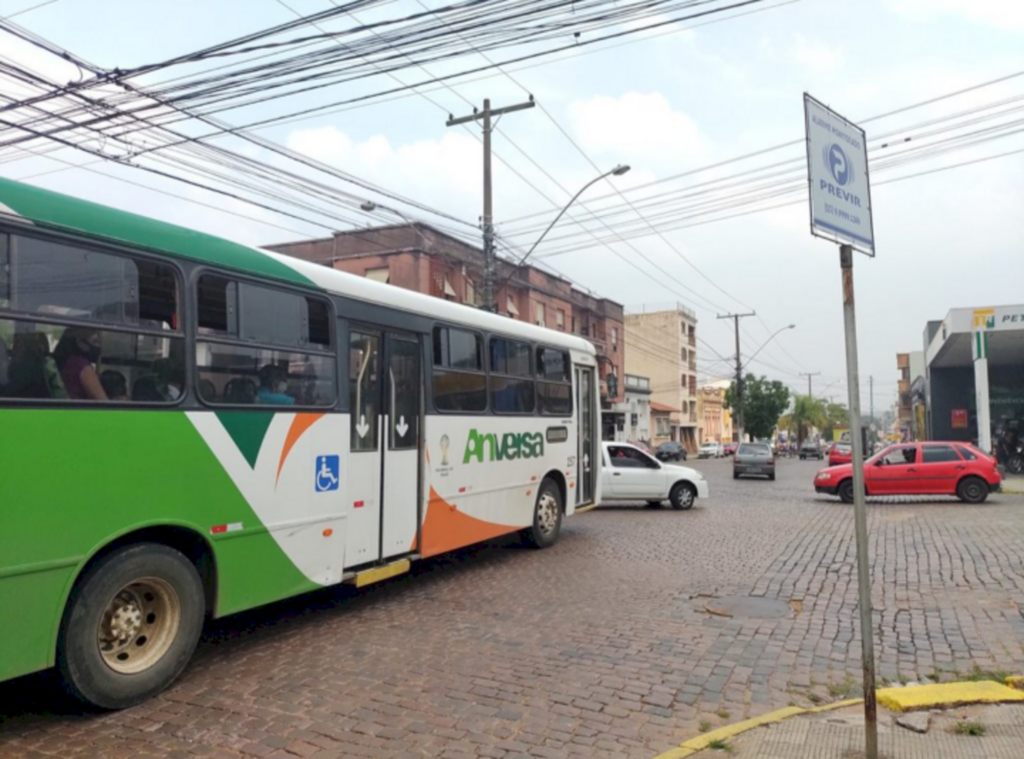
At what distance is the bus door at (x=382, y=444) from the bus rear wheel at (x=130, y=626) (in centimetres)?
182

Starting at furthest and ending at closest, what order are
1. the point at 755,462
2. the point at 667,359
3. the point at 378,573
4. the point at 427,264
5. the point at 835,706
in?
the point at 667,359, the point at 427,264, the point at 755,462, the point at 378,573, the point at 835,706

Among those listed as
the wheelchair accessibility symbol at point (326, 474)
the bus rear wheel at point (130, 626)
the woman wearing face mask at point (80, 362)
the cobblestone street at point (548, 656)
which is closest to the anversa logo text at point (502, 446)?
the cobblestone street at point (548, 656)

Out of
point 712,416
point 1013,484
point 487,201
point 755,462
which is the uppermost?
point 487,201

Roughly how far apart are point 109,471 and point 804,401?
95.3 metres

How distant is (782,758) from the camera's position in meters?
4.01

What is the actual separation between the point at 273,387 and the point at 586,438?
23.3ft

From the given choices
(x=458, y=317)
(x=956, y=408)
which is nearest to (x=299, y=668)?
(x=458, y=317)

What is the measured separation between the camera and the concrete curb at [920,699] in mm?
4461

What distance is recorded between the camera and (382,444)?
24.1 ft

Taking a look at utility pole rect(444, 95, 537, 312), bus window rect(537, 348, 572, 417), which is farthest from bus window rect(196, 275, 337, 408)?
utility pole rect(444, 95, 537, 312)

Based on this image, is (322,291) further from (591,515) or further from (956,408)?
(956,408)

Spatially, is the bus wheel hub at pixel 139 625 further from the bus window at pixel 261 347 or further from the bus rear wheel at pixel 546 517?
the bus rear wheel at pixel 546 517

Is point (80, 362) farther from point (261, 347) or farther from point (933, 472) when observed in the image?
point (933, 472)

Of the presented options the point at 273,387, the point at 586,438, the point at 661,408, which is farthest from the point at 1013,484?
the point at 661,408
